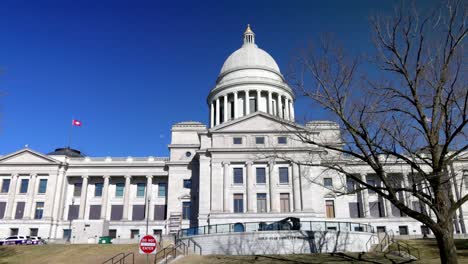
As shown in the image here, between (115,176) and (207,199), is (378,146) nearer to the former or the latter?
(207,199)

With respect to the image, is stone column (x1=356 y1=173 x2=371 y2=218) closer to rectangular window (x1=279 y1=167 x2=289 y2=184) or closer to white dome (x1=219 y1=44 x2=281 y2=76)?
rectangular window (x1=279 y1=167 x2=289 y2=184)

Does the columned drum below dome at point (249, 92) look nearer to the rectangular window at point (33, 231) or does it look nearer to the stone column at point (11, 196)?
the rectangular window at point (33, 231)

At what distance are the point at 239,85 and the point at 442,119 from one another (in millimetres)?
52698

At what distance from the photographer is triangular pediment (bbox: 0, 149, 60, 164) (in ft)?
203

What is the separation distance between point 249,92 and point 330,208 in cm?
2451

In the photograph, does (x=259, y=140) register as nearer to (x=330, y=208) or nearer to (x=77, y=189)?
(x=330, y=208)

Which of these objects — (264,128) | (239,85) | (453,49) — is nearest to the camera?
(453,49)

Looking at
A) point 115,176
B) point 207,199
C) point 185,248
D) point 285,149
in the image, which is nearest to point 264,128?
point 285,149

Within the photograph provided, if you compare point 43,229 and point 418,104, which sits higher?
point 418,104

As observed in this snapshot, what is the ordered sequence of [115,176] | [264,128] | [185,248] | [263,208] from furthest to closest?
[115,176]
[264,128]
[263,208]
[185,248]

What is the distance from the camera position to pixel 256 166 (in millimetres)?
51375

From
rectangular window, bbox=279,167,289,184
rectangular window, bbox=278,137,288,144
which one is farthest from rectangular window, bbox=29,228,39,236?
rectangular window, bbox=278,137,288,144

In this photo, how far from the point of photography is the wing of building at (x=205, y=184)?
49.5 meters

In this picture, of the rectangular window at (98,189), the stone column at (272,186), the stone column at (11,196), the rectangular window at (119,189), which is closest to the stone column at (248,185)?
the stone column at (272,186)
